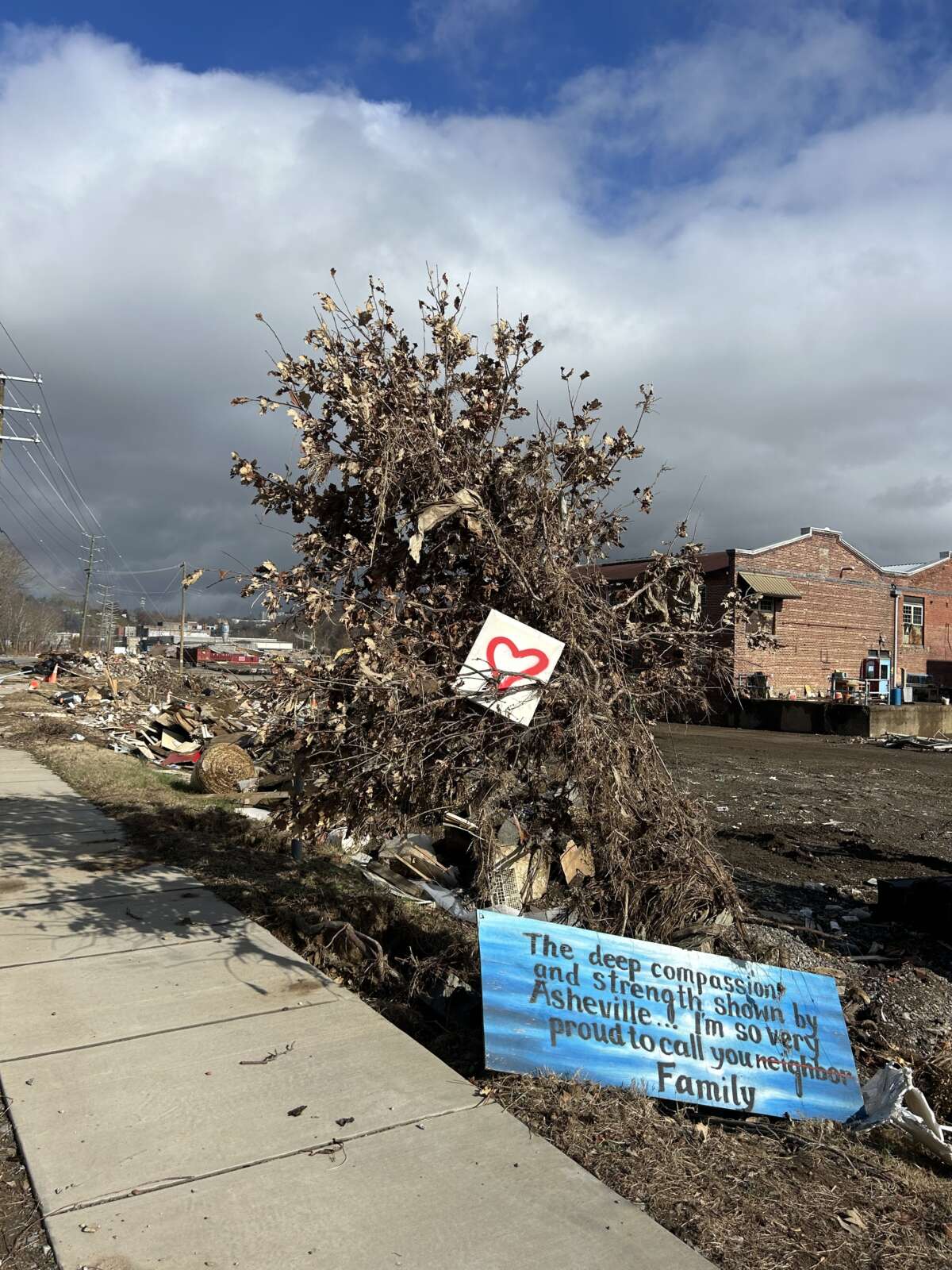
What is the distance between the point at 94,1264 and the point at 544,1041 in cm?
187

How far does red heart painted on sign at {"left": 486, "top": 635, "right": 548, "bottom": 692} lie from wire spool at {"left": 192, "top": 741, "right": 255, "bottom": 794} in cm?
867

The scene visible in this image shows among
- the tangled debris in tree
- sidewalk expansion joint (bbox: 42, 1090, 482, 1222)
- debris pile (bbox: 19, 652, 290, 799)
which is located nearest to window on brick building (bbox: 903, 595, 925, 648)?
debris pile (bbox: 19, 652, 290, 799)

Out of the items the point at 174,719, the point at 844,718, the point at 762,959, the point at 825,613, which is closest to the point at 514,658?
the point at 762,959

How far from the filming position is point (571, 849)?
476 cm

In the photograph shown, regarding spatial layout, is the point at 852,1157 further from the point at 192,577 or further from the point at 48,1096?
the point at 192,577

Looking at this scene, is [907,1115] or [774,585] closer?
[907,1115]

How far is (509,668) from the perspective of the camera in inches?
181

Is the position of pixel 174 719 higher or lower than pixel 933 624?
lower

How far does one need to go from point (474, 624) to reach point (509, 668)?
0.35 metres

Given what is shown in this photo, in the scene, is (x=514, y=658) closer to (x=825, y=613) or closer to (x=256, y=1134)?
(x=256, y=1134)

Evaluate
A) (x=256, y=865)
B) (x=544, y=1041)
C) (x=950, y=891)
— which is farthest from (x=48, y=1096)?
(x=950, y=891)

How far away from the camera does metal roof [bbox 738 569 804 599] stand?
38.8 metres

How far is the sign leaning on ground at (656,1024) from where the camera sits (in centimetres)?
400

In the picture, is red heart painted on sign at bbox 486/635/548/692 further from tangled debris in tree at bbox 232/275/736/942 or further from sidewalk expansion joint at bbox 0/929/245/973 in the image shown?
sidewalk expansion joint at bbox 0/929/245/973
